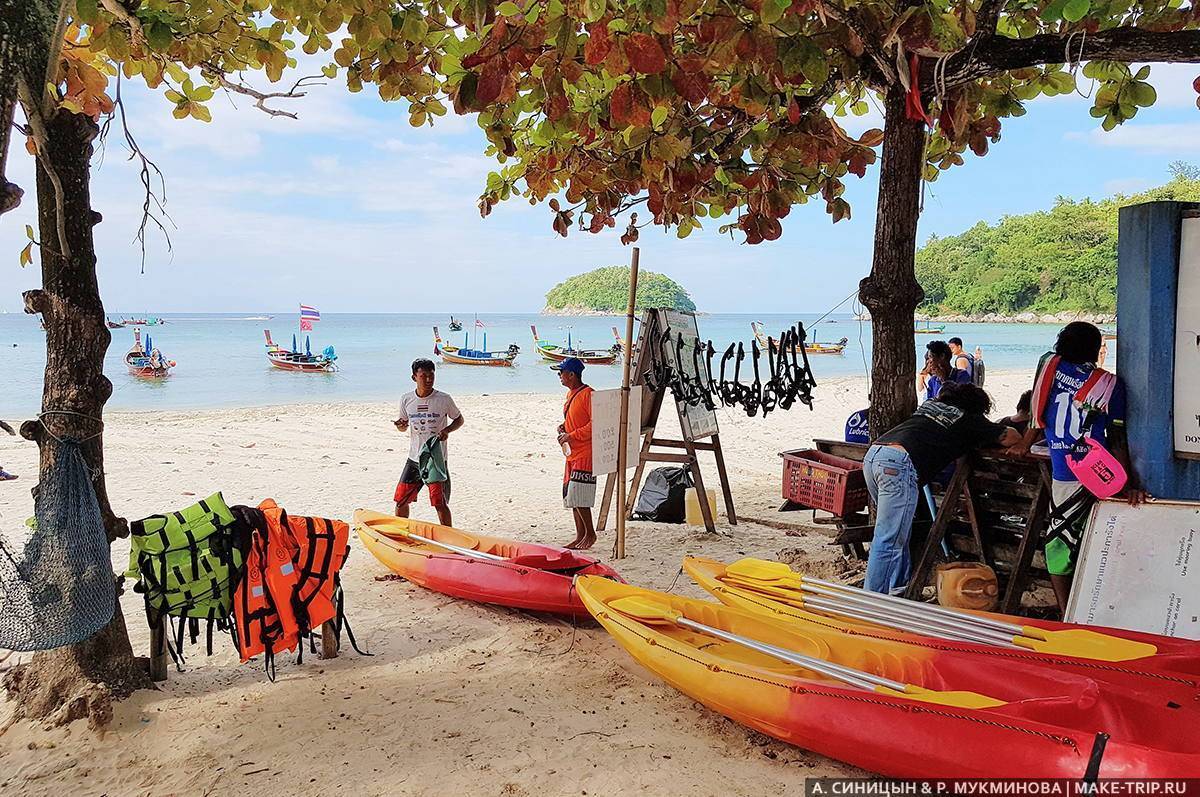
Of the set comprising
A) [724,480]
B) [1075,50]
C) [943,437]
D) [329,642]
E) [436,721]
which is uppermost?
[1075,50]

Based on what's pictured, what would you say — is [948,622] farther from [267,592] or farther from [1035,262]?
[1035,262]

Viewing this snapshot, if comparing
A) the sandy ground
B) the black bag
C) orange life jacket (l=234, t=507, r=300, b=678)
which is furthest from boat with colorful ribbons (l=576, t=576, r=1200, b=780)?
the black bag

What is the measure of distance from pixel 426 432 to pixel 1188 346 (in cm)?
564

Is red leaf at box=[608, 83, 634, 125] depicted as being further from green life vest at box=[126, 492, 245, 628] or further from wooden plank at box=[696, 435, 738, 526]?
wooden plank at box=[696, 435, 738, 526]

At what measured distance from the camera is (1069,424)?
4438mm

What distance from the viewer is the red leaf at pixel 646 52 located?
353 centimetres

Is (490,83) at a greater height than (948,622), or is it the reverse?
(490,83)

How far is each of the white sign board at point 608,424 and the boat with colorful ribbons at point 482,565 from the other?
1.25m

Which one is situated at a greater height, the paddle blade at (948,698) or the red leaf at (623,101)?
the red leaf at (623,101)

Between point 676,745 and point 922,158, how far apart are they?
4.45 meters

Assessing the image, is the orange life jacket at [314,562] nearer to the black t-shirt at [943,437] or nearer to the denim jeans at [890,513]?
the denim jeans at [890,513]

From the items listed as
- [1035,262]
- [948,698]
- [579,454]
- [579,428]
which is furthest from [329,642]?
[1035,262]

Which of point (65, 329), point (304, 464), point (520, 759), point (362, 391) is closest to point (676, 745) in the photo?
point (520, 759)

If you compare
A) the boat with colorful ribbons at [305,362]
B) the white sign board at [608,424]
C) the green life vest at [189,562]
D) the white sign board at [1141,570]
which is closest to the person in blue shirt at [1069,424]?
the white sign board at [1141,570]
